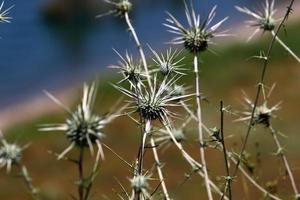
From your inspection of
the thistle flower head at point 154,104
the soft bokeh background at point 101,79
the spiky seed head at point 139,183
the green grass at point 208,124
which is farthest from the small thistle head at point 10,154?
the green grass at point 208,124

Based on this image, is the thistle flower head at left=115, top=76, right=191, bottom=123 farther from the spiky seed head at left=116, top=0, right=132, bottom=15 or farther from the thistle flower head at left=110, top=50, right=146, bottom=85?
the spiky seed head at left=116, top=0, right=132, bottom=15

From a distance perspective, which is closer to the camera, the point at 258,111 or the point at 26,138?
the point at 258,111

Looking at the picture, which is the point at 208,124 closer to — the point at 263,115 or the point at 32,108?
the point at 32,108

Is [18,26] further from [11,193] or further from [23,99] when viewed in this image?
[11,193]

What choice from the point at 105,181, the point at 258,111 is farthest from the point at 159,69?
the point at 105,181

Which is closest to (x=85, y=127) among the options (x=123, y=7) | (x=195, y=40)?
(x=195, y=40)

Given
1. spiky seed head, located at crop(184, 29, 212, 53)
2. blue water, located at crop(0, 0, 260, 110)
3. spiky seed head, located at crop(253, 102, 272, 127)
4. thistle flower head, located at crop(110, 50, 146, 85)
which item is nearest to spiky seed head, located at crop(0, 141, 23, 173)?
thistle flower head, located at crop(110, 50, 146, 85)
